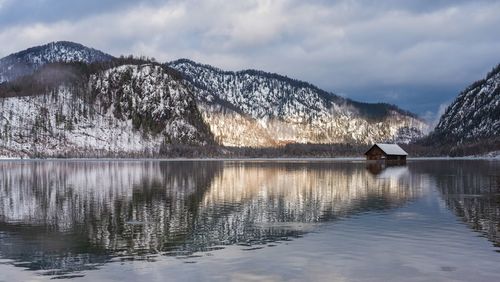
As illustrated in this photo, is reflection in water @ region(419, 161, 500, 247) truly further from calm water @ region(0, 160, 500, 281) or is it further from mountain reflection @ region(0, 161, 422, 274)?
mountain reflection @ region(0, 161, 422, 274)

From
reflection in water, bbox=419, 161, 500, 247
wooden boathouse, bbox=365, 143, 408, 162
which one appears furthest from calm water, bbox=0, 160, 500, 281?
wooden boathouse, bbox=365, 143, 408, 162

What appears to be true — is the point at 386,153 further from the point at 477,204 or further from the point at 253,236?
the point at 253,236

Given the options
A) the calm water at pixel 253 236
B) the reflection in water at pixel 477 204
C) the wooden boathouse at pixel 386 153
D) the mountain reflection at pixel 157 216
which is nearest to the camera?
the calm water at pixel 253 236

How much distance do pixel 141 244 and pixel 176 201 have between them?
66.6 ft

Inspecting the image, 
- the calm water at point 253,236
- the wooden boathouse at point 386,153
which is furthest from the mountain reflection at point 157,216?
the wooden boathouse at point 386,153

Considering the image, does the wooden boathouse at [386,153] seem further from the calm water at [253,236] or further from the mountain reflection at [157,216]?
the calm water at [253,236]

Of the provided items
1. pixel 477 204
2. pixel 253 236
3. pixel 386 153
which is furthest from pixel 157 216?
pixel 386 153

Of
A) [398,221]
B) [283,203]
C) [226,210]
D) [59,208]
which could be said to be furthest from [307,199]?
[59,208]

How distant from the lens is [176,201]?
50.0 meters

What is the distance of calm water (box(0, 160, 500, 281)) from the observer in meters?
23.5

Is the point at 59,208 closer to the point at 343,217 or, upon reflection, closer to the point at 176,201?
the point at 176,201

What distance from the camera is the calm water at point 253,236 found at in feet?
77.2

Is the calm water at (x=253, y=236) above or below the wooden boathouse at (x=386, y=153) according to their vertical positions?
below

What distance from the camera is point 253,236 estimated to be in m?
31.9
